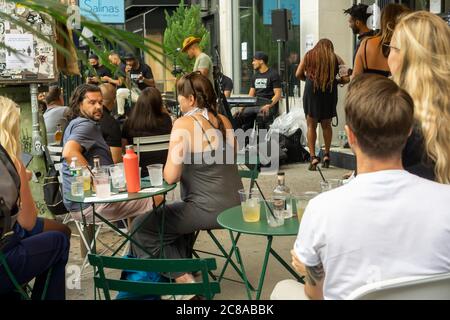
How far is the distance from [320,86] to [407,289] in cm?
700

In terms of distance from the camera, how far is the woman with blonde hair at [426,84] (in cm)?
242

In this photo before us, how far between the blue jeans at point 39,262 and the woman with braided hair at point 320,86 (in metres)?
5.72

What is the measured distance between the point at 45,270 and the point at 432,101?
210cm

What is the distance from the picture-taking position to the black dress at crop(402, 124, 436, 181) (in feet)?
7.97

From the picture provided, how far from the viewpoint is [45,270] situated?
3.21 metres

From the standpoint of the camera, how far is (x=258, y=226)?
10.1 ft

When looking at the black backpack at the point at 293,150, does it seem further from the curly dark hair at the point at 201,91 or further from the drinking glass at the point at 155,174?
the drinking glass at the point at 155,174

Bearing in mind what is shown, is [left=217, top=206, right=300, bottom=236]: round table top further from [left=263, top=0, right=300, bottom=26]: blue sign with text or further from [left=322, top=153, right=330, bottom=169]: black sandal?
[left=263, top=0, right=300, bottom=26]: blue sign with text

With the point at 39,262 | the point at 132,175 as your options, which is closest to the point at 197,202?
the point at 132,175

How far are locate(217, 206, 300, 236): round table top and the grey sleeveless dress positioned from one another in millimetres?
734

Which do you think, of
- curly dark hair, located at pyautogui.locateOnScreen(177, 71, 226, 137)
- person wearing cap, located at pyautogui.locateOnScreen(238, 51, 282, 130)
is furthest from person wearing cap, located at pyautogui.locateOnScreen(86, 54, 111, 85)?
person wearing cap, located at pyautogui.locateOnScreen(238, 51, 282, 130)

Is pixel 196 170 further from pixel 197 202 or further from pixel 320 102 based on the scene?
pixel 320 102

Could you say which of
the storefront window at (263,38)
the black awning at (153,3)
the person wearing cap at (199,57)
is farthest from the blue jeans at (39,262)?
the black awning at (153,3)

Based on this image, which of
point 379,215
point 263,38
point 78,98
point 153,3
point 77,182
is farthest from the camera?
point 153,3
